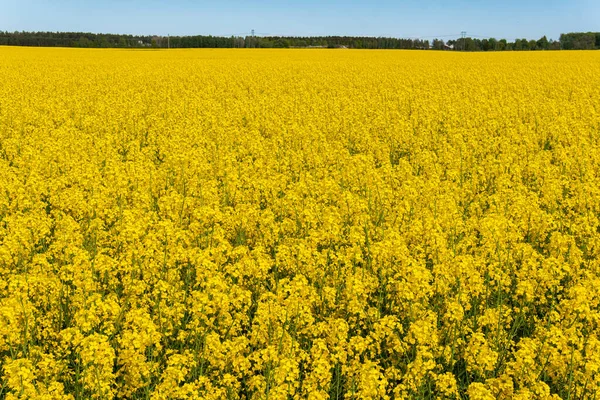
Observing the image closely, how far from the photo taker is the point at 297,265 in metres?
5.43

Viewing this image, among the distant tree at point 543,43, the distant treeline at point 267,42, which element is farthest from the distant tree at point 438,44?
the distant tree at point 543,43

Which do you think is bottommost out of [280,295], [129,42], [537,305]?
[537,305]

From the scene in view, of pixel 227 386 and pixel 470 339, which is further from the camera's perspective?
pixel 470 339

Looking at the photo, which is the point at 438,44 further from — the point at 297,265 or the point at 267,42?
the point at 297,265

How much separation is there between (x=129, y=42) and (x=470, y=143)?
9882 cm

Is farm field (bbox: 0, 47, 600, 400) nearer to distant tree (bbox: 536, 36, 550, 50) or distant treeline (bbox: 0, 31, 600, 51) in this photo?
distant treeline (bbox: 0, 31, 600, 51)

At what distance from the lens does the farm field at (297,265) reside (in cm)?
384

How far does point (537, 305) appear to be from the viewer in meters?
5.29

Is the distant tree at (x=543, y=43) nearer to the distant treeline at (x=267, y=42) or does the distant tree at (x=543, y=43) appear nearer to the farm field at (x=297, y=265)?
the distant treeline at (x=267, y=42)

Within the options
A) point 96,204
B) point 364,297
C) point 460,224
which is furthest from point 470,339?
point 96,204

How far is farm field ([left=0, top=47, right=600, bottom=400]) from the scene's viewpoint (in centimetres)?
384

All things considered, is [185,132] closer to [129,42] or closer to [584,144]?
[584,144]

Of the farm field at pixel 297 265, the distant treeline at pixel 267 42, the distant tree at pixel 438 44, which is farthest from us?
the distant tree at pixel 438 44

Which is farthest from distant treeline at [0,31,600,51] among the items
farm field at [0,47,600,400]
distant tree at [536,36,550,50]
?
farm field at [0,47,600,400]
